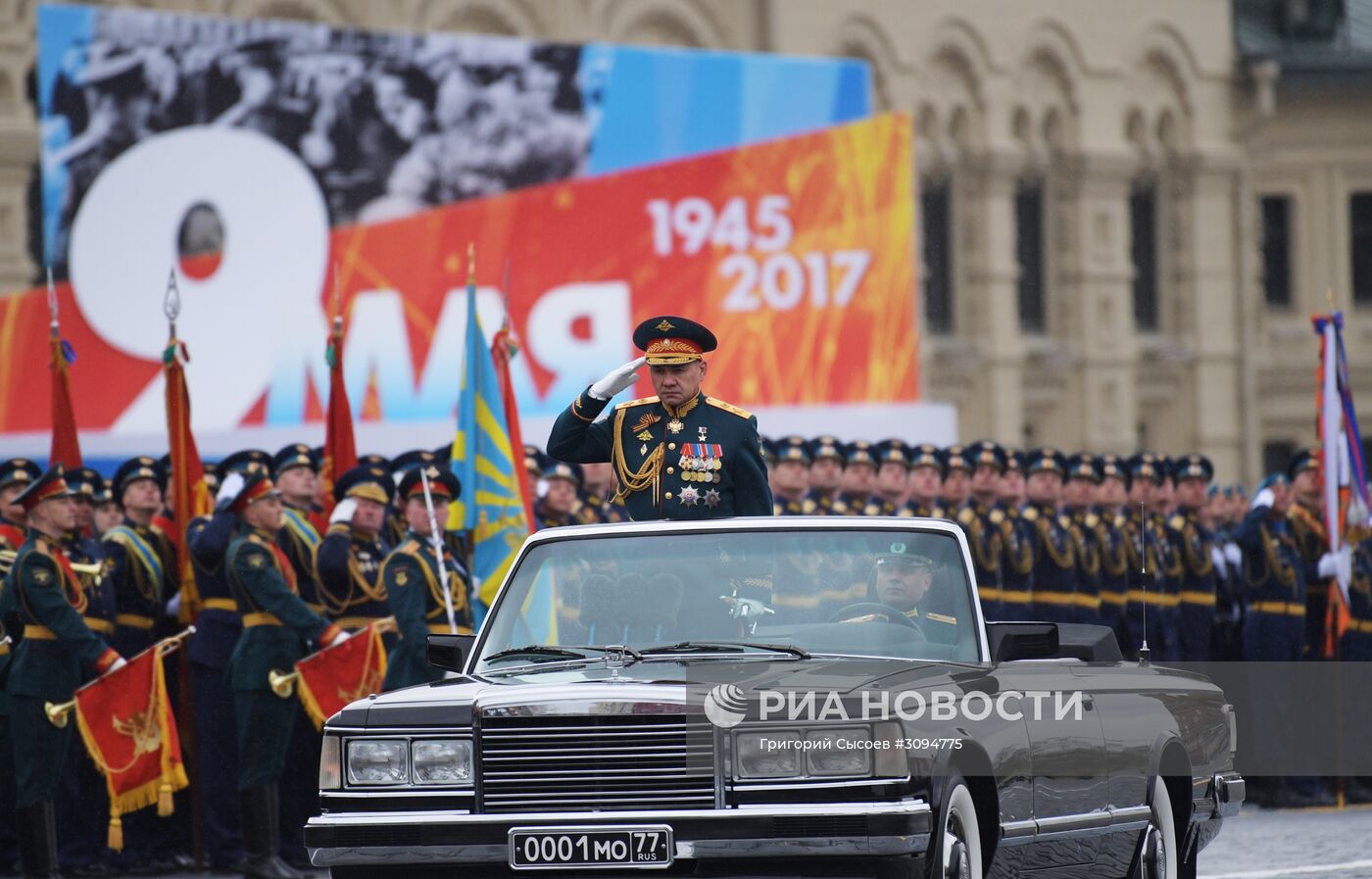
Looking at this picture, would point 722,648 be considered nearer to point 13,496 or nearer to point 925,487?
point 13,496

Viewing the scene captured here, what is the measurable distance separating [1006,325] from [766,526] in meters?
30.0

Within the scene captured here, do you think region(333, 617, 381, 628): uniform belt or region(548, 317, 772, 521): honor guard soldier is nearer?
region(548, 317, 772, 521): honor guard soldier

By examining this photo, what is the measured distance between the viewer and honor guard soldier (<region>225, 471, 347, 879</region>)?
13281 mm

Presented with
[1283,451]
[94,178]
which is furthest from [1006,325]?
[94,178]

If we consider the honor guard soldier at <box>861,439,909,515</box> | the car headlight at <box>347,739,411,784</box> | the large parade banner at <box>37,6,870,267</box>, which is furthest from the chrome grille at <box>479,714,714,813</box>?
the large parade banner at <box>37,6,870,267</box>

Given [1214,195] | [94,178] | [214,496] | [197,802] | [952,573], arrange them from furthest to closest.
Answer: [1214,195] → [94,178] → [214,496] → [197,802] → [952,573]

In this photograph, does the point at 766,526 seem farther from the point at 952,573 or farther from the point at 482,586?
the point at 482,586

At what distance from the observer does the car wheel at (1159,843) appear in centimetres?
1000

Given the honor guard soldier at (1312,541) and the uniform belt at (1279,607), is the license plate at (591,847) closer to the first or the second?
the uniform belt at (1279,607)

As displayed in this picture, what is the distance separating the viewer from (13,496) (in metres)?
14.2

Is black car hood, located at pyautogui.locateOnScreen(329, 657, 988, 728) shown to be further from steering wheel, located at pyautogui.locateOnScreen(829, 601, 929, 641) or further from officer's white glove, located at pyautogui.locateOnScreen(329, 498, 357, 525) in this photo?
officer's white glove, located at pyautogui.locateOnScreen(329, 498, 357, 525)

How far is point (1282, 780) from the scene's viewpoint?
17906 mm

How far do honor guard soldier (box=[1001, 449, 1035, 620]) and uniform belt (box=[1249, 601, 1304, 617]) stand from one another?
151 centimetres

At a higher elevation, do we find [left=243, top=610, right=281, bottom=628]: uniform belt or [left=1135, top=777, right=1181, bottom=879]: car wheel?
[left=243, top=610, right=281, bottom=628]: uniform belt
